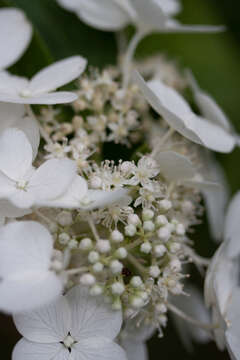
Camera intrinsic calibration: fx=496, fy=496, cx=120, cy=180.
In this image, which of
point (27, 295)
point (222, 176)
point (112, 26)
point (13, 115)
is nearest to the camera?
point (27, 295)

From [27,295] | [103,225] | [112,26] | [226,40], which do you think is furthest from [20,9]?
[226,40]

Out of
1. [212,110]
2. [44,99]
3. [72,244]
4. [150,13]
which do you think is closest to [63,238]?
[72,244]

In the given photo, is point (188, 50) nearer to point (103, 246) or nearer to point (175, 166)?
point (175, 166)

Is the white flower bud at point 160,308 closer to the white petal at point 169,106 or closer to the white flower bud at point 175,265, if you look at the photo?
the white flower bud at point 175,265

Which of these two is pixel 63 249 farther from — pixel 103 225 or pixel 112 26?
pixel 112 26

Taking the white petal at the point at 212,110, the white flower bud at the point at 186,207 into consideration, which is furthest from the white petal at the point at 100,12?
the white flower bud at the point at 186,207

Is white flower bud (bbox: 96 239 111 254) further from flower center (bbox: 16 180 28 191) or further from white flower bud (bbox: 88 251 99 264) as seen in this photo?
flower center (bbox: 16 180 28 191)

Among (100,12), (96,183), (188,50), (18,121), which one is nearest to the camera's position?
(96,183)
